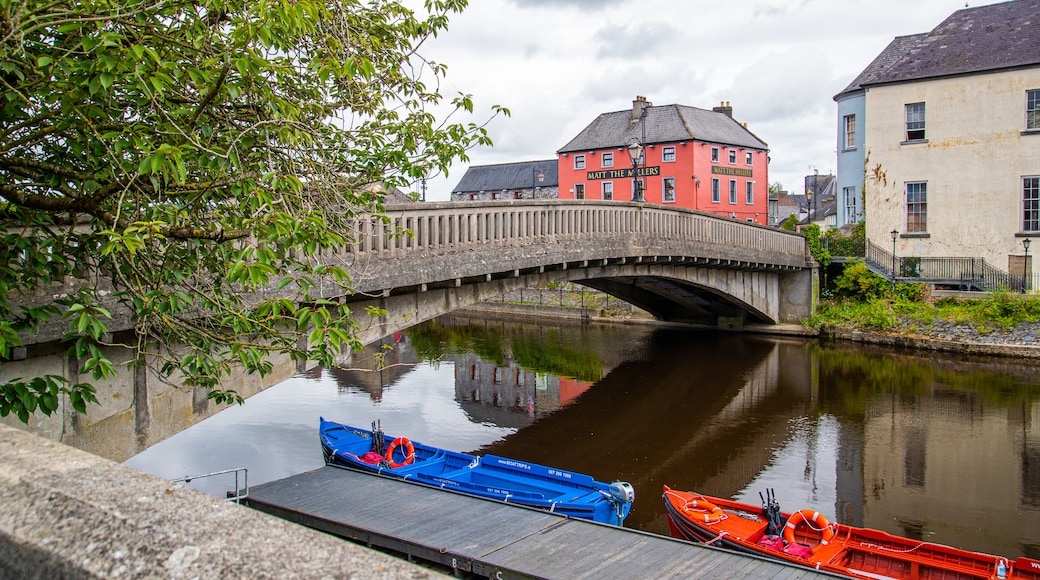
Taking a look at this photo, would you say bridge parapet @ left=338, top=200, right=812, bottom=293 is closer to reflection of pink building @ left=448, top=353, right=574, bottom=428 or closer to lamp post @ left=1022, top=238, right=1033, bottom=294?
reflection of pink building @ left=448, top=353, right=574, bottom=428

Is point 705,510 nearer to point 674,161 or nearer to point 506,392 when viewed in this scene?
point 506,392

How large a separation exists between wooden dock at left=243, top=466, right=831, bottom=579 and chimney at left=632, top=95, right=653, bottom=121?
129ft

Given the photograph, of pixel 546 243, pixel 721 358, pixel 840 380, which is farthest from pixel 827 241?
pixel 546 243

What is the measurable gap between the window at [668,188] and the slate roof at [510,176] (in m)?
16.8

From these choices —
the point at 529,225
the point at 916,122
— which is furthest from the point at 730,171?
the point at 529,225

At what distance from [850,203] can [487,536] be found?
33.1 meters

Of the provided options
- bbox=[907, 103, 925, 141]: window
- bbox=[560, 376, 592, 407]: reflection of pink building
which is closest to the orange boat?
bbox=[560, 376, 592, 407]: reflection of pink building

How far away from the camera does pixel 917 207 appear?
31094mm

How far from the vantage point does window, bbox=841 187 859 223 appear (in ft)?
120

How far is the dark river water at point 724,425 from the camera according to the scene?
13.9 m

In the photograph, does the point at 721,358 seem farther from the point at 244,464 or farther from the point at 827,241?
the point at 244,464

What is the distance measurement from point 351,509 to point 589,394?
13211 millimetres

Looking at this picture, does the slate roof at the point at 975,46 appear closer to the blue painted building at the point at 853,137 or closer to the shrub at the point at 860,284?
the blue painted building at the point at 853,137

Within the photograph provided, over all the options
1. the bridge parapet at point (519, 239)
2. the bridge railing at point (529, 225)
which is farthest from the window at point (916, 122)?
the bridge parapet at point (519, 239)
